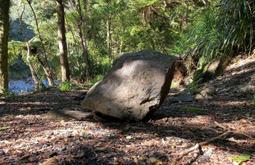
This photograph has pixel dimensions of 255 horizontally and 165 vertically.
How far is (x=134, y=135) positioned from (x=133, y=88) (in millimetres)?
665

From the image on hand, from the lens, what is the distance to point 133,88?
468 centimetres

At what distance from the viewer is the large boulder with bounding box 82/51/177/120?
4.65 meters

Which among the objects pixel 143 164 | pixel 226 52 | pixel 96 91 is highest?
pixel 226 52

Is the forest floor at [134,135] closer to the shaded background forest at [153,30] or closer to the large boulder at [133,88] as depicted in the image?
the large boulder at [133,88]

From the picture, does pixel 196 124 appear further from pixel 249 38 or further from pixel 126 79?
pixel 249 38

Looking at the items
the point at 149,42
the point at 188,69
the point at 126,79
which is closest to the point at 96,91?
the point at 126,79

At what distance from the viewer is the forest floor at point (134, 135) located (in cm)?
359

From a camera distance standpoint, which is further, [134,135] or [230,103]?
[230,103]

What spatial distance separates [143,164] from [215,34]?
499 centimetres

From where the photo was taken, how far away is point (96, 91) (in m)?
4.83

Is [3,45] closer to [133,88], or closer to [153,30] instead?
[133,88]

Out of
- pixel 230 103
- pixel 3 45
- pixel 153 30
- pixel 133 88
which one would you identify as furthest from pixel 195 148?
pixel 153 30

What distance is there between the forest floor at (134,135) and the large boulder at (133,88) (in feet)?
0.50

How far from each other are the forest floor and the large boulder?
0.15 meters
